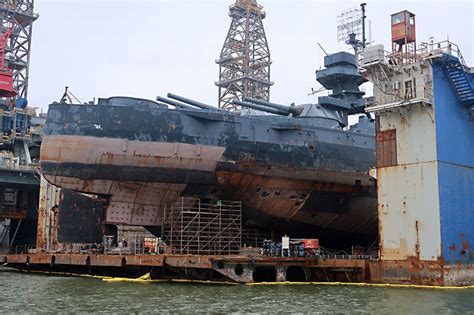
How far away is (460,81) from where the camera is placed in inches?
813

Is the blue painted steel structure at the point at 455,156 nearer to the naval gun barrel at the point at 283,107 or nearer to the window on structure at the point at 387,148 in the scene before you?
the window on structure at the point at 387,148

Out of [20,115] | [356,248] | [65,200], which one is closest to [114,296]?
[65,200]

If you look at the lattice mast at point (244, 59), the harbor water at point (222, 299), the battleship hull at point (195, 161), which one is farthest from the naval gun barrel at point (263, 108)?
the lattice mast at point (244, 59)

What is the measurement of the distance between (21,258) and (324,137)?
50.3ft

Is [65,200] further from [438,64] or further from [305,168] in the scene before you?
[438,64]

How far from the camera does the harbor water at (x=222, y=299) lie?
A: 14.7m

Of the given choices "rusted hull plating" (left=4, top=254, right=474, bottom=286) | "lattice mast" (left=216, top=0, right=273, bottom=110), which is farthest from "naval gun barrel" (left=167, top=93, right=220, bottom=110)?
"lattice mast" (left=216, top=0, right=273, bottom=110)

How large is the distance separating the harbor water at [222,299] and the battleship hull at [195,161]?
4764mm

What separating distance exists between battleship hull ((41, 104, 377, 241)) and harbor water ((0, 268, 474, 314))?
4.76 metres

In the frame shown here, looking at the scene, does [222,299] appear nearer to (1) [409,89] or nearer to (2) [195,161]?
(2) [195,161]

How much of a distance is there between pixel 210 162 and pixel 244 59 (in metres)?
46.0

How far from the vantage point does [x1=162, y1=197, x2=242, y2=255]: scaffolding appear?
76.4 ft

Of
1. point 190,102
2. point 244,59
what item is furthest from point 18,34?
point 190,102

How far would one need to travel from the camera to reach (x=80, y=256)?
75.0 ft
